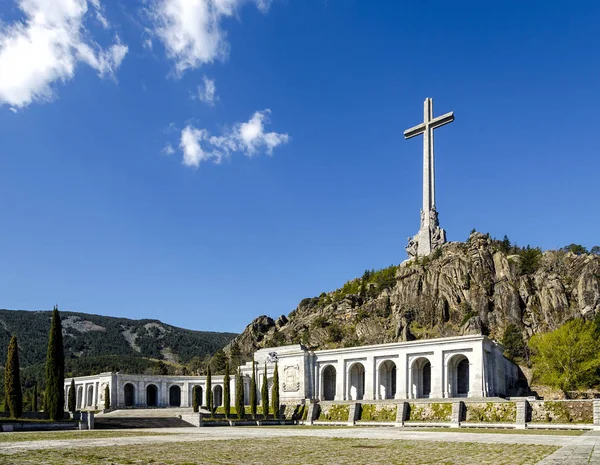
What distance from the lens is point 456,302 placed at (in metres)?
93.9

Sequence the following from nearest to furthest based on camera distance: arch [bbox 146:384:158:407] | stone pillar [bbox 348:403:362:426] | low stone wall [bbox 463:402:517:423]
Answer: low stone wall [bbox 463:402:517:423]
stone pillar [bbox 348:403:362:426]
arch [bbox 146:384:158:407]

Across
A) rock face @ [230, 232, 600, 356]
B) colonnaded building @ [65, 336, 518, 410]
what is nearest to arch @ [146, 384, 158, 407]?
colonnaded building @ [65, 336, 518, 410]

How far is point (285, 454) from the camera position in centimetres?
2155

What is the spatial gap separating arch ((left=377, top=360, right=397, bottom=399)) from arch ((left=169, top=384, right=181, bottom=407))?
37.9 meters

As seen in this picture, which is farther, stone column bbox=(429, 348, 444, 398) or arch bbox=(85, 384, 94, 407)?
arch bbox=(85, 384, 94, 407)

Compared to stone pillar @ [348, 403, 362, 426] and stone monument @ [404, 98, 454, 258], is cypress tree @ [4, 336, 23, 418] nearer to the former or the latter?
stone pillar @ [348, 403, 362, 426]

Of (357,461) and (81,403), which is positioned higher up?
(357,461)

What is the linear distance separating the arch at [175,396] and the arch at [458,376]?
46.8 m

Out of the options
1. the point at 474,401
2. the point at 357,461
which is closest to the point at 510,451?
the point at 357,461

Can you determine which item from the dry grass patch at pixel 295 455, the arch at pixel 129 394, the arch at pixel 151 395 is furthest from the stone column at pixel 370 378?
the dry grass patch at pixel 295 455

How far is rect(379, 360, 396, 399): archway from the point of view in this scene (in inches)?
2826

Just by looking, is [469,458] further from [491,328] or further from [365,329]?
[365,329]

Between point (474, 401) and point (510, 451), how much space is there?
3113 cm

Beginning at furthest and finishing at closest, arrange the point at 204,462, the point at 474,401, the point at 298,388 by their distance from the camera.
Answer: the point at 298,388, the point at 474,401, the point at 204,462
